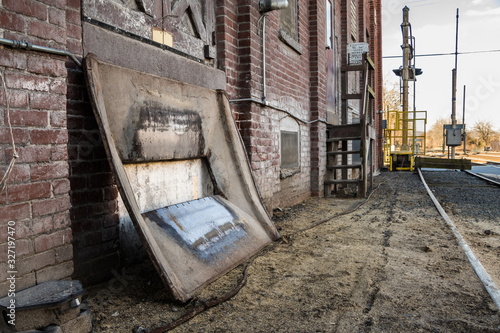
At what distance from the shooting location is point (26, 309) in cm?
178

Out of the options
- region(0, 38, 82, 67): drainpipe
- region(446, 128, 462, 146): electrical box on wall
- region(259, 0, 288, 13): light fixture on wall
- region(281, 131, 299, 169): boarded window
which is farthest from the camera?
region(446, 128, 462, 146): electrical box on wall

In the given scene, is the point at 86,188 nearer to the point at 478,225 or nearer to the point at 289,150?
the point at 289,150

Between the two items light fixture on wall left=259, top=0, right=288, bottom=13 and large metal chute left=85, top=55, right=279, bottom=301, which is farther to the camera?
light fixture on wall left=259, top=0, right=288, bottom=13

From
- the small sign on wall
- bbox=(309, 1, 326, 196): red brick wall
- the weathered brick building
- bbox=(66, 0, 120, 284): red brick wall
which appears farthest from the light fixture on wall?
bbox=(66, 0, 120, 284): red brick wall

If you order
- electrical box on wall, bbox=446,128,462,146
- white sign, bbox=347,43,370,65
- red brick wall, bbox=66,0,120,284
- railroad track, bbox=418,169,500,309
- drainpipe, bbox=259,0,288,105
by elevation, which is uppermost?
white sign, bbox=347,43,370,65

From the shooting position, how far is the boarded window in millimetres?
6244

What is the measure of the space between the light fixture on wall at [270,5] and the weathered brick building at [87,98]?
0.36 ft

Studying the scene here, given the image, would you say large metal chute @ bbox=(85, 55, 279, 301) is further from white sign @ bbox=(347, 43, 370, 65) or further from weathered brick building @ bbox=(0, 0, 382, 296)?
white sign @ bbox=(347, 43, 370, 65)

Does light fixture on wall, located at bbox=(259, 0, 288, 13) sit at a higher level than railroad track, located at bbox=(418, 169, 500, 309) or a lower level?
higher

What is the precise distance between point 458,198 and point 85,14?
26.3 ft

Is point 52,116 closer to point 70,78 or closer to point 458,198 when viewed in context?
point 70,78

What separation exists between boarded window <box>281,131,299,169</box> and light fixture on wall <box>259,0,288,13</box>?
74.8 inches

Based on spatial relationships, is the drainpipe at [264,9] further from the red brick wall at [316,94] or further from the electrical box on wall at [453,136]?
the electrical box on wall at [453,136]

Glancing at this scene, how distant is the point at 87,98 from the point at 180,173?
117 centimetres
